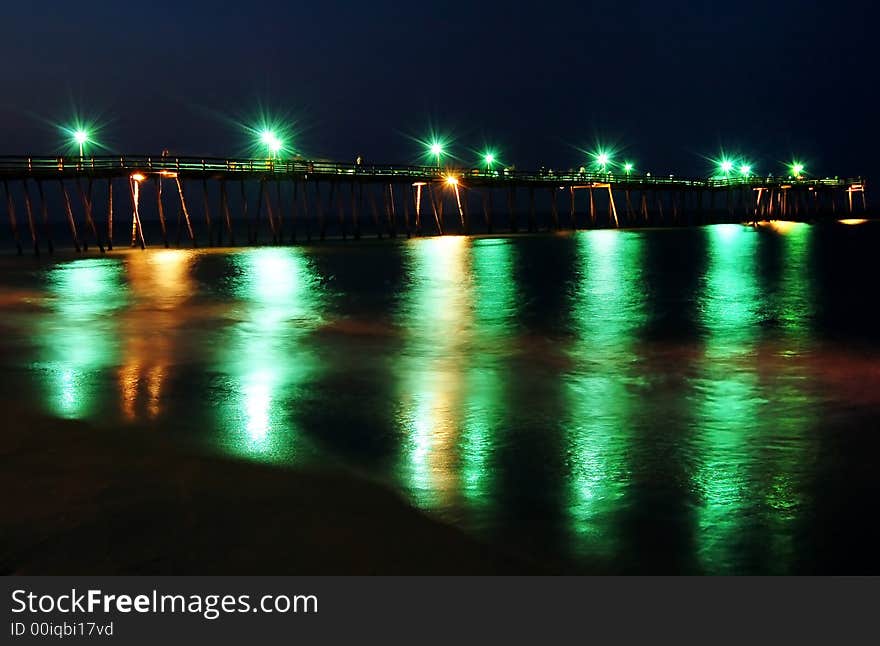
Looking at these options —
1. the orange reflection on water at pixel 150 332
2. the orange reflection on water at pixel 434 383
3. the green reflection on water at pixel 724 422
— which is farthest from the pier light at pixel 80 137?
the green reflection on water at pixel 724 422

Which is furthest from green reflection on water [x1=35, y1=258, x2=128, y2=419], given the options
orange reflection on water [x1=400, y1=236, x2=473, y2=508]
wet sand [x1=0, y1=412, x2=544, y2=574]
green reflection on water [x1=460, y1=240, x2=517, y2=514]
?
green reflection on water [x1=460, y1=240, x2=517, y2=514]

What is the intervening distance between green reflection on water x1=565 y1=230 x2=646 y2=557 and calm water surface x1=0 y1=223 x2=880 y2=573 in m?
0.03

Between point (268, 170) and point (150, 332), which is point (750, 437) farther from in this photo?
point (268, 170)

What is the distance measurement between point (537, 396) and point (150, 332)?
7.88 m

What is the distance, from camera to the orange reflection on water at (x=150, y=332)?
8898 millimetres

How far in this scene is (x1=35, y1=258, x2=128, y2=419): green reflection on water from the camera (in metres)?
8.95

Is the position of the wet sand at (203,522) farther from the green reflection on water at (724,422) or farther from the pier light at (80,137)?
the pier light at (80,137)

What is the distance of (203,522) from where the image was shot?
16.9ft

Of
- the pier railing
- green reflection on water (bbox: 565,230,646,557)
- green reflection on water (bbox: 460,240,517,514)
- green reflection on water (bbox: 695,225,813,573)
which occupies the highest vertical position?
the pier railing

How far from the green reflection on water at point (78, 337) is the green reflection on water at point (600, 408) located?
489cm

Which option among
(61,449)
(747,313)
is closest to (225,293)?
(747,313)

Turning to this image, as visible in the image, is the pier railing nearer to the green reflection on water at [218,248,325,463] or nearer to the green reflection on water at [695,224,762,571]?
the green reflection on water at [218,248,325,463]
